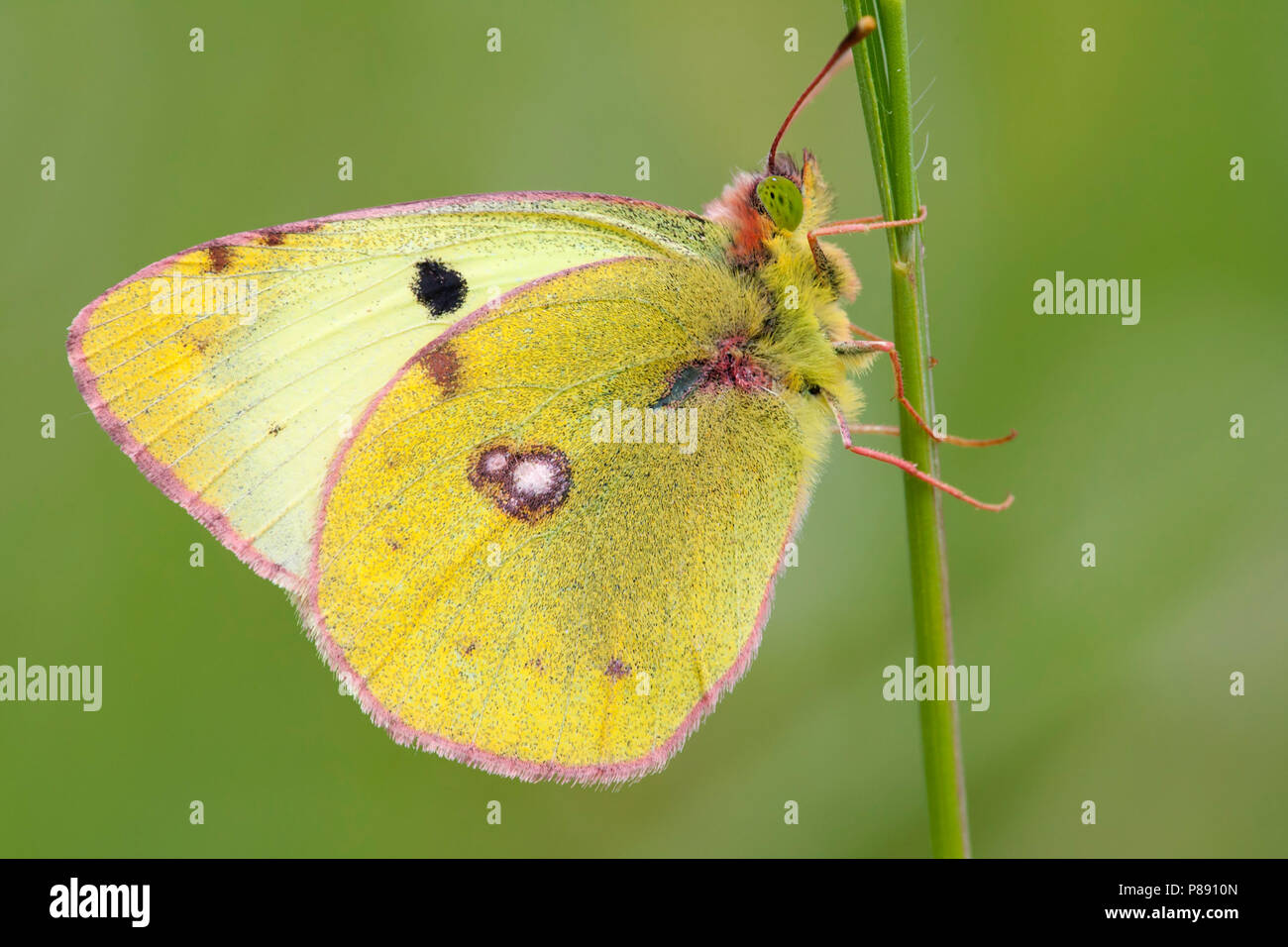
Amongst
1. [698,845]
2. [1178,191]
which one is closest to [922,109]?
[1178,191]

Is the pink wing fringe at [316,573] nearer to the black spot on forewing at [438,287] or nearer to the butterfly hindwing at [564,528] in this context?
the butterfly hindwing at [564,528]

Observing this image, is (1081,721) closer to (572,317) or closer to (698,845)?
(698,845)

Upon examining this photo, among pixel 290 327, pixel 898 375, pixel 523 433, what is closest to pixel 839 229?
pixel 898 375

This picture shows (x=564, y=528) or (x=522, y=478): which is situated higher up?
(x=522, y=478)

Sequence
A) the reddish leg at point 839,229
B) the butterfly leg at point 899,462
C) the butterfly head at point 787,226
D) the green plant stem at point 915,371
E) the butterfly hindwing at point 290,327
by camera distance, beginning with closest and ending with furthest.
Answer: the green plant stem at point 915,371 → the butterfly leg at point 899,462 → the reddish leg at point 839,229 → the butterfly head at point 787,226 → the butterfly hindwing at point 290,327

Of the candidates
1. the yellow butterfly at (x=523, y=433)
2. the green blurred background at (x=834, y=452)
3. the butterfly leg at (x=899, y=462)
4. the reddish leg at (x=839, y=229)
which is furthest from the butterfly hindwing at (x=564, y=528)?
the green blurred background at (x=834, y=452)

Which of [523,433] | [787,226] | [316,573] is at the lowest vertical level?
[316,573]

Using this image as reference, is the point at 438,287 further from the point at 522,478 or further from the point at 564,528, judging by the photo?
the point at 564,528
